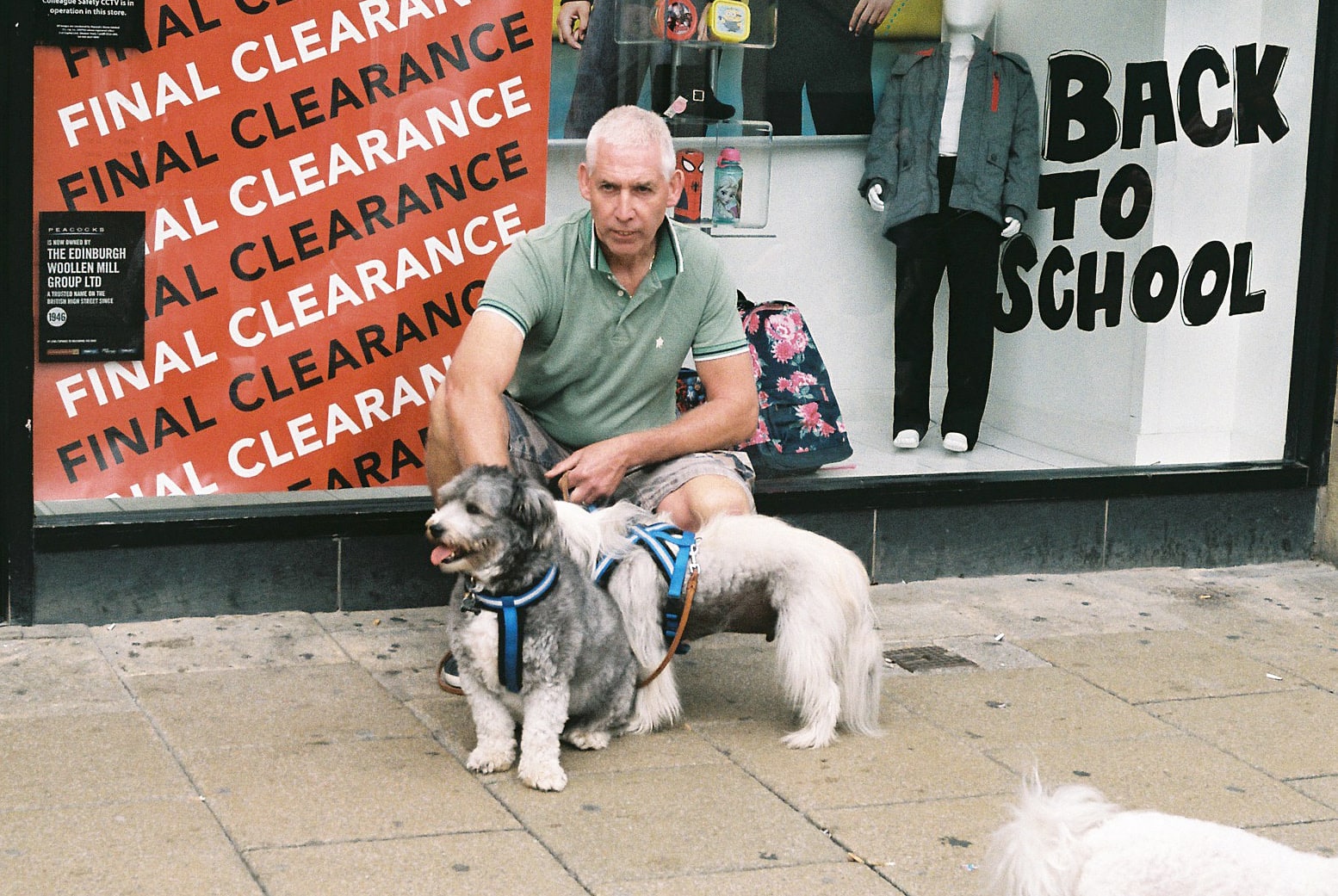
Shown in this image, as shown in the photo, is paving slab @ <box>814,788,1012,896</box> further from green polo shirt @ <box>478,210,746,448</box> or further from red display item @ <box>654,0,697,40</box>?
red display item @ <box>654,0,697,40</box>

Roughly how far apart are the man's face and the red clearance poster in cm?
103

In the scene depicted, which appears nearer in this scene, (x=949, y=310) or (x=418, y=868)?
(x=418, y=868)

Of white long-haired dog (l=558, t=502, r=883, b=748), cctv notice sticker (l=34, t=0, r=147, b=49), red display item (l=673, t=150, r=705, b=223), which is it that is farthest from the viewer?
red display item (l=673, t=150, r=705, b=223)

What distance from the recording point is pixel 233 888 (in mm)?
3150

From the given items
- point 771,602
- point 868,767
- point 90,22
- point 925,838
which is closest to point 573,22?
point 90,22

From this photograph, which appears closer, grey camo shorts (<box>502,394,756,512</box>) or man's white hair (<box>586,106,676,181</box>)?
man's white hair (<box>586,106,676,181</box>)

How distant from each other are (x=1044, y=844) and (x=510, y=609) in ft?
5.52

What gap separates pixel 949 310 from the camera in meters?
6.40

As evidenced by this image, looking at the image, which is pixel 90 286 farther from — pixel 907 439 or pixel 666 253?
pixel 907 439

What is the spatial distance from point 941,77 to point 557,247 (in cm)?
231

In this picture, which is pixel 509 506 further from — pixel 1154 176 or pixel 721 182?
pixel 1154 176

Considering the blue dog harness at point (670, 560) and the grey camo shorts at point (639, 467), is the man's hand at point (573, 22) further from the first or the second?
the blue dog harness at point (670, 560)

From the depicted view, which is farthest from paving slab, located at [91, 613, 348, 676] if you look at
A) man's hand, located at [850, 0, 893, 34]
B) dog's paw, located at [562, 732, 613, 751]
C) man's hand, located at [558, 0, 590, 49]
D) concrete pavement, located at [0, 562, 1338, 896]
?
man's hand, located at [850, 0, 893, 34]

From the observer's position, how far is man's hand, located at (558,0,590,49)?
5344 mm
